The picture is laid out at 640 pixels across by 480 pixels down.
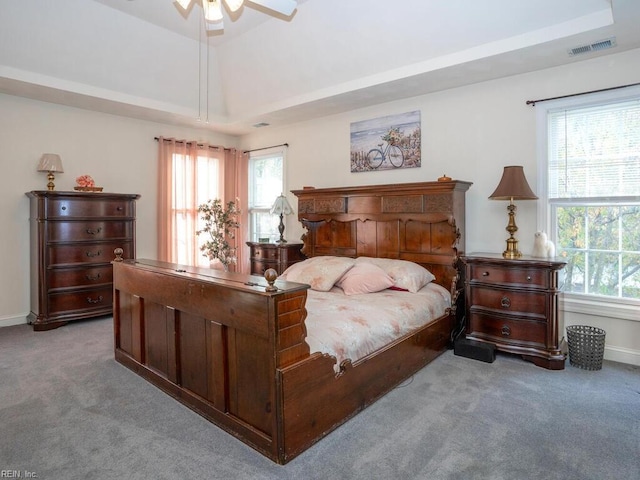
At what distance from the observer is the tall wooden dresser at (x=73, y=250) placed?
13.5 ft

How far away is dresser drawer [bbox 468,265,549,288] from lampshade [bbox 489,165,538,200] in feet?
2.04

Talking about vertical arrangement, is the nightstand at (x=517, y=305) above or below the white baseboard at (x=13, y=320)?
above

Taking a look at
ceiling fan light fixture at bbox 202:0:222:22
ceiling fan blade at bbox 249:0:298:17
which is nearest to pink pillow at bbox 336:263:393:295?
ceiling fan blade at bbox 249:0:298:17

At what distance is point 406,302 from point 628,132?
7.44 feet

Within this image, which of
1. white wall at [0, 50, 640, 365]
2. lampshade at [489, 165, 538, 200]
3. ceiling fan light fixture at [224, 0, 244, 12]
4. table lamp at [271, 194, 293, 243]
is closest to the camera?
ceiling fan light fixture at [224, 0, 244, 12]

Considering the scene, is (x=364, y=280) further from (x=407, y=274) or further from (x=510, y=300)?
(x=510, y=300)

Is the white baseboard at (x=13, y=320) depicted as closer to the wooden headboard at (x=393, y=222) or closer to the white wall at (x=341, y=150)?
the white wall at (x=341, y=150)

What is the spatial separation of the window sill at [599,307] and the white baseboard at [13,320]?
543 centimetres

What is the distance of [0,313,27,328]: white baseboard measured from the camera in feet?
14.0

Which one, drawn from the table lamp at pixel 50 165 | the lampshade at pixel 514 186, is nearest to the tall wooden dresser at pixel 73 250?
the table lamp at pixel 50 165

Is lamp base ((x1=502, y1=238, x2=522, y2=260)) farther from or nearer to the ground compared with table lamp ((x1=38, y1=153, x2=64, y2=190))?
nearer to the ground

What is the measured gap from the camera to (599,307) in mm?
3297

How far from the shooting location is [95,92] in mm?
4305

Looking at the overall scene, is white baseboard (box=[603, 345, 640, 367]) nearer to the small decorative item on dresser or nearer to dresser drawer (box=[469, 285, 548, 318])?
dresser drawer (box=[469, 285, 548, 318])
